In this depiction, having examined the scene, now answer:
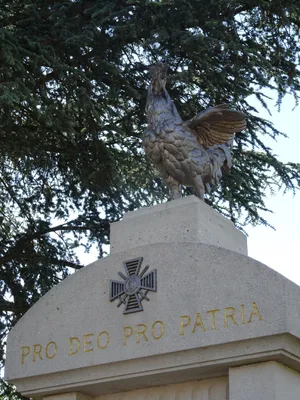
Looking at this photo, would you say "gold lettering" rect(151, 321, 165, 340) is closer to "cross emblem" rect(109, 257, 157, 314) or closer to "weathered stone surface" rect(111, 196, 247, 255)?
"cross emblem" rect(109, 257, 157, 314)

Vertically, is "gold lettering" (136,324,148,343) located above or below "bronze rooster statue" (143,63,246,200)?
below

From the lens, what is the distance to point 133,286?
7.17m

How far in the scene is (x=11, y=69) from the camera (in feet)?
33.7

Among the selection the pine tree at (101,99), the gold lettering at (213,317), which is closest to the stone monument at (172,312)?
the gold lettering at (213,317)

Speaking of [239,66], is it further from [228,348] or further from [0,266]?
[228,348]

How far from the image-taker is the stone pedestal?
6516mm

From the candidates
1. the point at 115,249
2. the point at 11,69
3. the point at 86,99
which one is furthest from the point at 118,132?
the point at 115,249

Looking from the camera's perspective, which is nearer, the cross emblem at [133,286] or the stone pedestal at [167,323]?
the stone pedestal at [167,323]

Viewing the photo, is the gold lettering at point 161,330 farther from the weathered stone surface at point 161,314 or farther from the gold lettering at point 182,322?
the gold lettering at point 182,322

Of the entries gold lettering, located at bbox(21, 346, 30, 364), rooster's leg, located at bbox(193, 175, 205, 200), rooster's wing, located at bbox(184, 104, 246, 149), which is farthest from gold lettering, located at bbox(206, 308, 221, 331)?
rooster's wing, located at bbox(184, 104, 246, 149)

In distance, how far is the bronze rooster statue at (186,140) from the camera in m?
7.79

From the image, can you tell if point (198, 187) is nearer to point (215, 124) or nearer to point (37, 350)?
point (215, 124)

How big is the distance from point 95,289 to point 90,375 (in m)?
0.71

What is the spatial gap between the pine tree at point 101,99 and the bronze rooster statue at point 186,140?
85.1 inches
